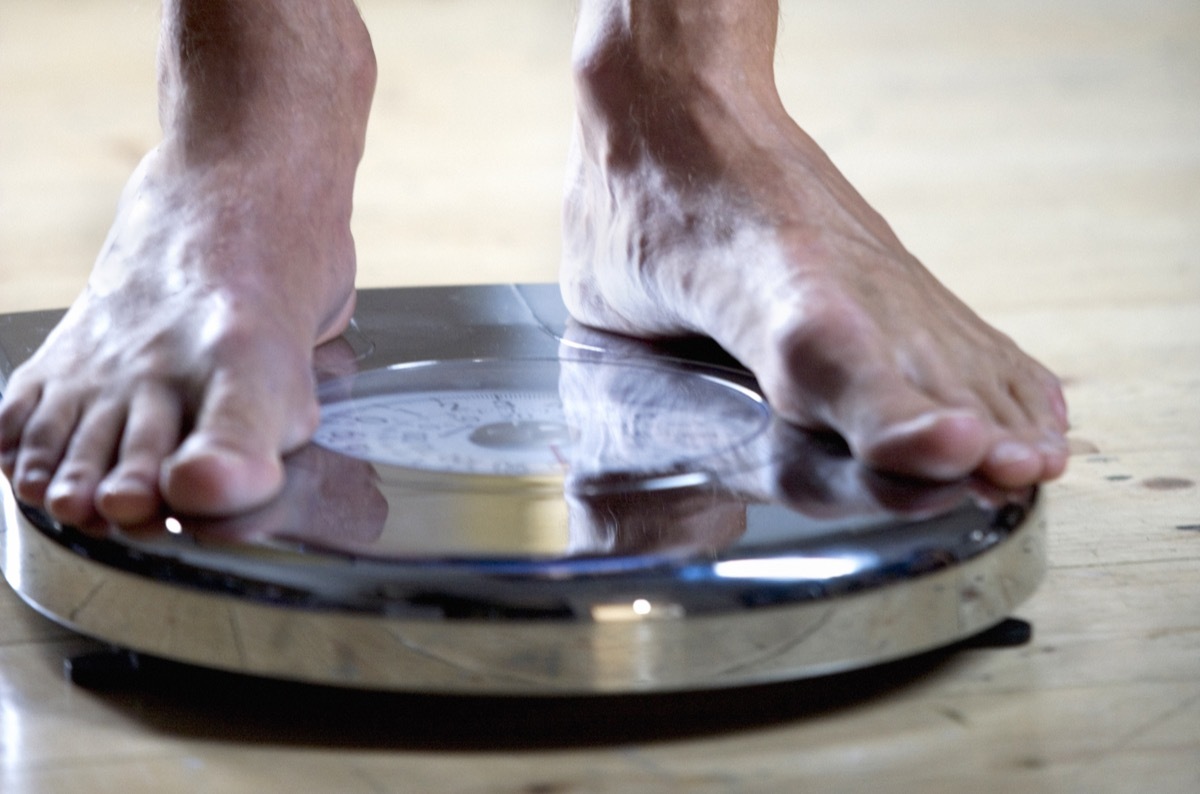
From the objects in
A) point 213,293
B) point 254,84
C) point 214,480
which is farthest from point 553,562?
point 254,84

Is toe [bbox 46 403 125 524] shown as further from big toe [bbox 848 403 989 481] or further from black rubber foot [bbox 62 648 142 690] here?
big toe [bbox 848 403 989 481]

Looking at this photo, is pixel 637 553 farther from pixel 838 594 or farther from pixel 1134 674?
pixel 1134 674

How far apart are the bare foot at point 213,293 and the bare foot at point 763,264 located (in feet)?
0.59

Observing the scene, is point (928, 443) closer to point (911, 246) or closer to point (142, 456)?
point (142, 456)

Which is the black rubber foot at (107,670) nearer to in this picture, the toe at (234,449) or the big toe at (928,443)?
the toe at (234,449)

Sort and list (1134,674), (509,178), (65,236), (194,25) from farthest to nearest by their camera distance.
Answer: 1. (509,178)
2. (65,236)
3. (194,25)
4. (1134,674)

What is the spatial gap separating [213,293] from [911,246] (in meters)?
1.20

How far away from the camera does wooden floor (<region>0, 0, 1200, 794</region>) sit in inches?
27.3

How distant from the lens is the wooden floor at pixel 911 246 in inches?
27.3

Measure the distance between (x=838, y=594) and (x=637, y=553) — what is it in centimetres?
9

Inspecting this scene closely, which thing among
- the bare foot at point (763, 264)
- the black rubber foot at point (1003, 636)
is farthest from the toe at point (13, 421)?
the black rubber foot at point (1003, 636)

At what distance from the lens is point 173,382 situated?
0.86 metres

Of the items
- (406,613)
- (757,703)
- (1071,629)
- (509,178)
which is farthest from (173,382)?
(509,178)

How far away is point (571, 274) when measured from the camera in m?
1.17
